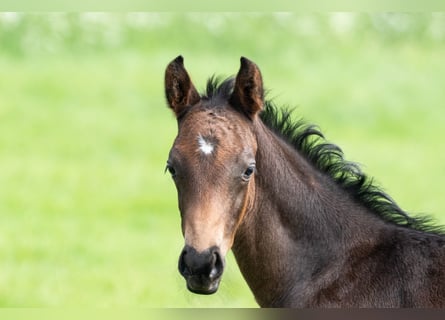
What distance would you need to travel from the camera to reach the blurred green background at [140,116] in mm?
16516

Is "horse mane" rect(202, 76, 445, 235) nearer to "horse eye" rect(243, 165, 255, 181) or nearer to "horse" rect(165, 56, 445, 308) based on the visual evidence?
"horse" rect(165, 56, 445, 308)

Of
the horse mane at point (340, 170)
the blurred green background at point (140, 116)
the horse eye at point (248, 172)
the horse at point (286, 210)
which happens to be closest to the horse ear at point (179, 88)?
the horse at point (286, 210)

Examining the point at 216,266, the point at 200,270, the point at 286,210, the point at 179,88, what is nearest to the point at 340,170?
the point at 286,210

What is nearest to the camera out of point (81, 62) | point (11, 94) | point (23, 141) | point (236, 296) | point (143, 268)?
point (236, 296)

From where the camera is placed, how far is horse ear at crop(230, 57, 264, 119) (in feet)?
23.5

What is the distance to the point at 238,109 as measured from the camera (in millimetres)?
7207

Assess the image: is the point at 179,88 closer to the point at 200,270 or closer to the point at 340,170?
the point at 340,170

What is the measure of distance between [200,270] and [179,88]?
4.55 ft

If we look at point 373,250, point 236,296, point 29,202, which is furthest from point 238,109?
point 29,202

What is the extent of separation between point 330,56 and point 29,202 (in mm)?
11190

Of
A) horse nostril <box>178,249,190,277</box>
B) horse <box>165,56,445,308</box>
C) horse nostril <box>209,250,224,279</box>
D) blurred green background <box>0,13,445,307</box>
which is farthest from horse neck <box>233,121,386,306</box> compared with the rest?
blurred green background <box>0,13,445,307</box>

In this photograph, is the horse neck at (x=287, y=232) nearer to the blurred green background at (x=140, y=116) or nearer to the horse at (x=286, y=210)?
the horse at (x=286, y=210)

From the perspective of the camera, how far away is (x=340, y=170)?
7.62 m

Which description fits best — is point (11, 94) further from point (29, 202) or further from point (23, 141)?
point (29, 202)
